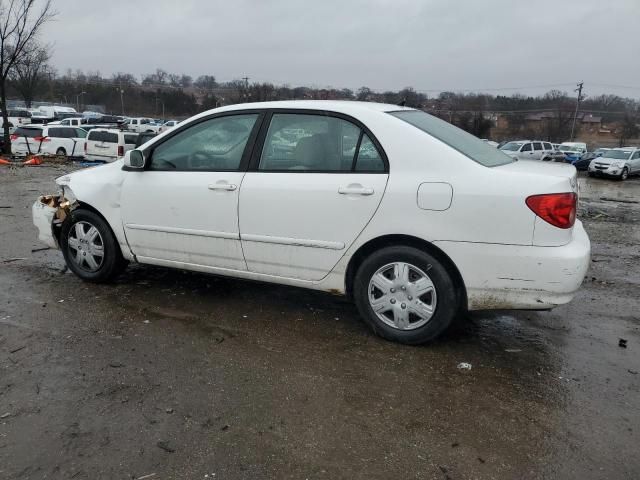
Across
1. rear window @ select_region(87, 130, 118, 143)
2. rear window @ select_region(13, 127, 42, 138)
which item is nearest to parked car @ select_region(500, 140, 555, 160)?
rear window @ select_region(87, 130, 118, 143)

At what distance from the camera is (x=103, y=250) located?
4.62 metres

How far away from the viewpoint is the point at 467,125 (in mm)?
57688

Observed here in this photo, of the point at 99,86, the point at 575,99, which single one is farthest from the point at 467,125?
the point at 99,86

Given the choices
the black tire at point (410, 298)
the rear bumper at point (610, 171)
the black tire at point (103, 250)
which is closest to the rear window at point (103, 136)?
the black tire at point (103, 250)

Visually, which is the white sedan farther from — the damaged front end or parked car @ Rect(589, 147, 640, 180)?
parked car @ Rect(589, 147, 640, 180)

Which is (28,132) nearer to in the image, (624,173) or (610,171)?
(610,171)

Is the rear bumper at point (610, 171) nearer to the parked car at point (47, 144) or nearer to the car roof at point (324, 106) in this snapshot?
the parked car at point (47, 144)

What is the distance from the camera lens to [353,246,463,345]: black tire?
3.37 meters

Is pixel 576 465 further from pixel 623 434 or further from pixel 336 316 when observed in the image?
pixel 336 316

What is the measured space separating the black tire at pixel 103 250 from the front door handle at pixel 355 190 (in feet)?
7.40

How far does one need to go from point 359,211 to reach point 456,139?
94 cm

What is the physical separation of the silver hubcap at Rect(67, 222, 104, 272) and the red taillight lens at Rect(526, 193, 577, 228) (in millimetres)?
3601

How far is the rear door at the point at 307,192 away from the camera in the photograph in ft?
11.6

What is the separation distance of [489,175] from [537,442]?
62.1 inches
